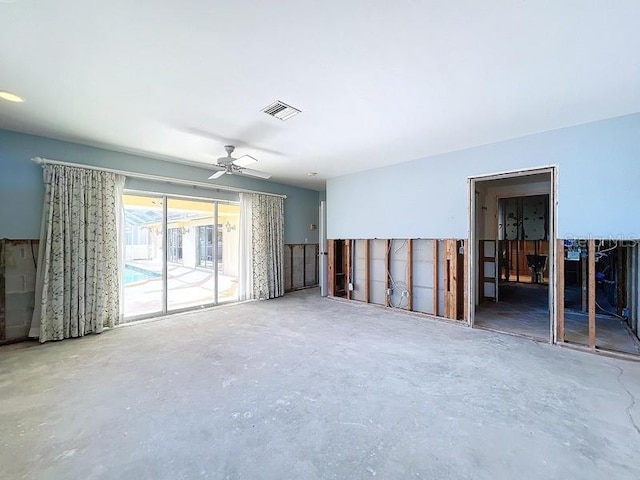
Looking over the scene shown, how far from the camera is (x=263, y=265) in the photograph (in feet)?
20.4

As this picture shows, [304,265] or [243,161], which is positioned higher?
[243,161]

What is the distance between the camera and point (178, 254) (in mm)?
5137

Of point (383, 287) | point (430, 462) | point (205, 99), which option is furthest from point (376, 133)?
point (430, 462)

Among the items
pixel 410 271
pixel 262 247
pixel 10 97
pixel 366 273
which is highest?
pixel 10 97

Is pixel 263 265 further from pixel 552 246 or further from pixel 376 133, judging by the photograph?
pixel 552 246

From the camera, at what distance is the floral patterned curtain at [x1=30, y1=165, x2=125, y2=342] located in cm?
367

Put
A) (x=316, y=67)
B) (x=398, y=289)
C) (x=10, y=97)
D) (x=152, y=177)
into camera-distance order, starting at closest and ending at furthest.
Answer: (x=316, y=67)
(x=10, y=97)
(x=152, y=177)
(x=398, y=289)

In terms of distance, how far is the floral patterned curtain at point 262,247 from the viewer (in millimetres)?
6008

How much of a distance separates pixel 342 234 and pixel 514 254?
751 centimetres

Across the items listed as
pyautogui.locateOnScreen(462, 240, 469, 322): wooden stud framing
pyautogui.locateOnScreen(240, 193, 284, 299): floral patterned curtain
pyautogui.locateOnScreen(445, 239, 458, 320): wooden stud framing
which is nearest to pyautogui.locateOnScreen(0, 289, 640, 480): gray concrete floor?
pyautogui.locateOnScreen(462, 240, 469, 322): wooden stud framing

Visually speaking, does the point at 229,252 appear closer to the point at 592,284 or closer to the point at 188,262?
the point at 188,262

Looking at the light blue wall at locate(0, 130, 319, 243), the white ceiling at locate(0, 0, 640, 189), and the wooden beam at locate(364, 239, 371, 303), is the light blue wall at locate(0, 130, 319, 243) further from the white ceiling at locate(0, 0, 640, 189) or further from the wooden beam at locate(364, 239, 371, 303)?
the wooden beam at locate(364, 239, 371, 303)

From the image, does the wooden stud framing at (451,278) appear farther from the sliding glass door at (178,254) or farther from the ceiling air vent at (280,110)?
the sliding glass door at (178,254)

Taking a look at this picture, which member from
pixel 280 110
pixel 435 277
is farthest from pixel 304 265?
pixel 280 110
